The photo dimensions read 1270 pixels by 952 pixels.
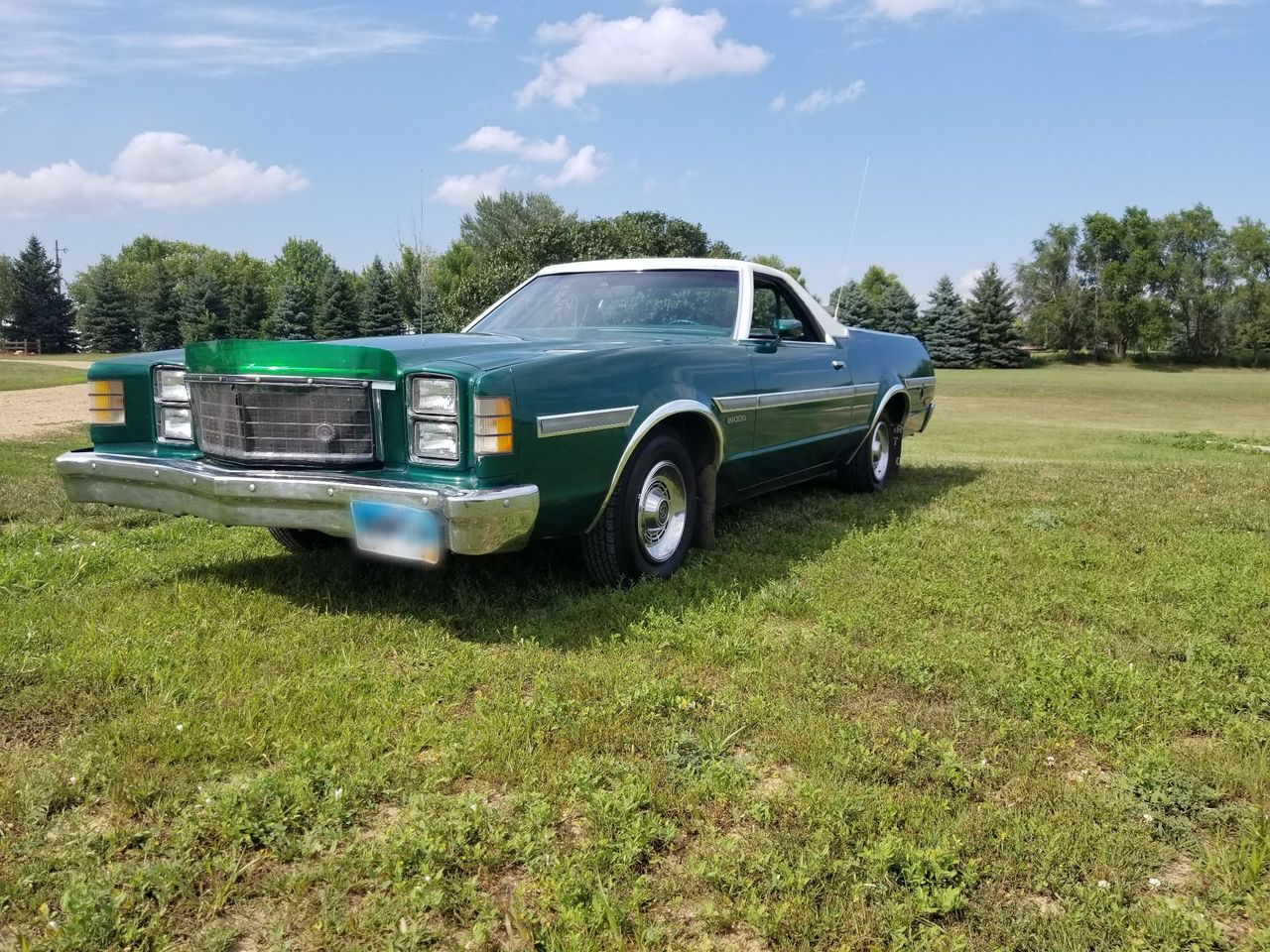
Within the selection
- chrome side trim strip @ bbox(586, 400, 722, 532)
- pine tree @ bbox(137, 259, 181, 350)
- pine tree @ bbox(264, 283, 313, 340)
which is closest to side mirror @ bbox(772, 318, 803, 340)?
chrome side trim strip @ bbox(586, 400, 722, 532)

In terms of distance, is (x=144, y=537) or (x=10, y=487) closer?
(x=144, y=537)

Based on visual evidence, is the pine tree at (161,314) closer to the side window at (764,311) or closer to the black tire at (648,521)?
the side window at (764,311)

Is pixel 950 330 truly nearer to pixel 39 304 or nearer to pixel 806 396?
pixel 806 396

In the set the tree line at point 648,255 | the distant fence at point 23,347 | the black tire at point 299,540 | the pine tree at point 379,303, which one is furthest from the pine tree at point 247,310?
the black tire at point 299,540

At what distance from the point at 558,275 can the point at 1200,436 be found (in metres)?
12.9

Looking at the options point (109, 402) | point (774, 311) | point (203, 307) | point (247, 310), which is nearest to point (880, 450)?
point (774, 311)

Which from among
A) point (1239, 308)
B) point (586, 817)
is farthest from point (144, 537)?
point (1239, 308)

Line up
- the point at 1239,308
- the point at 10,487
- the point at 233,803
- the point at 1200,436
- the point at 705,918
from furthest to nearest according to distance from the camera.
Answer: the point at 1239,308
the point at 1200,436
the point at 10,487
the point at 233,803
the point at 705,918

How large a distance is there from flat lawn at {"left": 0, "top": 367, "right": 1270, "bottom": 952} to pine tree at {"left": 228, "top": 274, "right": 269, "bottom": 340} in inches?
2022

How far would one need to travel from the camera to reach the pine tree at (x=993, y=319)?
51.9m

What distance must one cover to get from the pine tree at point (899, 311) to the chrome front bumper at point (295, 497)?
51300mm

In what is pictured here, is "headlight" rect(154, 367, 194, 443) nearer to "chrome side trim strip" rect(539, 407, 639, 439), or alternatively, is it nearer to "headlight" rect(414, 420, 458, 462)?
"headlight" rect(414, 420, 458, 462)

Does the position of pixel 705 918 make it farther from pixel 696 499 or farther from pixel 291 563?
pixel 291 563

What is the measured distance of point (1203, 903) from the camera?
2135 millimetres
